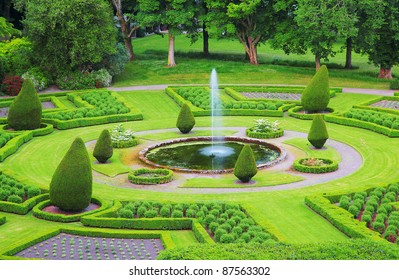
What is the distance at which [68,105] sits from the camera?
5431cm

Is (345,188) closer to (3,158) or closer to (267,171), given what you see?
(267,171)

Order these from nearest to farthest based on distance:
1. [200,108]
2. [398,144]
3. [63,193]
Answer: [63,193] < [398,144] < [200,108]

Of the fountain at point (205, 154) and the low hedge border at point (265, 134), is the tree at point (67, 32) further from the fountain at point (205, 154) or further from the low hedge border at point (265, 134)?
the low hedge border at point (265, 134)

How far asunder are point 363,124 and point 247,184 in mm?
14664

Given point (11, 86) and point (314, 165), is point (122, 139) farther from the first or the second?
point (11, 86)

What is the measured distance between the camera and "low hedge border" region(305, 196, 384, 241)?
27.7 m

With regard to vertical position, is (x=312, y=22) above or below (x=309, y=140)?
above

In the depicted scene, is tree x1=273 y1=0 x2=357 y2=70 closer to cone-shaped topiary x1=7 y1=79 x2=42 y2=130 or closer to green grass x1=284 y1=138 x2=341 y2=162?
green grass x1=284 y1=138 x2=341 y2=162

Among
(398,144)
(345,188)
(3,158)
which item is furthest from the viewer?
(398,144)

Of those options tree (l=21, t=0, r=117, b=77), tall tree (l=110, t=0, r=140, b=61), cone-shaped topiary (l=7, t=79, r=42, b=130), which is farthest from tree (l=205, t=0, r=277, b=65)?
cone-shaped topiary (l=7, t=79, r=42, b=130)

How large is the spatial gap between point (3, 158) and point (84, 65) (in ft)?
71.7

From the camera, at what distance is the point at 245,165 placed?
34.8m

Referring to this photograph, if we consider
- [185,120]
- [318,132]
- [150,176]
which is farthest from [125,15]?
[150,176]

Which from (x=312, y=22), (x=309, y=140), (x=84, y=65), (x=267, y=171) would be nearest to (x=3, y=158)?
(x=267, y=171)
